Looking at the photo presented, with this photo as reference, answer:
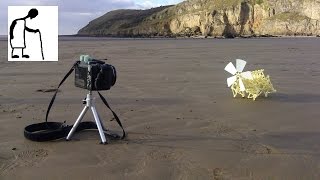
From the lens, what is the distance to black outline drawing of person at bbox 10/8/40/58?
7.05 metres

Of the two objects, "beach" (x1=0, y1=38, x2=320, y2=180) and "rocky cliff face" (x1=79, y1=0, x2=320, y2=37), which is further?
"rocky cliff face" (x1=79, y1=0, x2=320, y2=37)

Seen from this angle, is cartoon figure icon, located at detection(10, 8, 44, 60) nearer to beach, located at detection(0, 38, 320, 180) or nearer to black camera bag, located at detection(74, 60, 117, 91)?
beach, located at detection(0, 38, 320, 180)

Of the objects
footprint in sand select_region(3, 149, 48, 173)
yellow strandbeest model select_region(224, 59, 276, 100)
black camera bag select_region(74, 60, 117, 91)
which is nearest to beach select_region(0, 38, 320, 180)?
footprint in sand select_region(3, 149, 48, 173)

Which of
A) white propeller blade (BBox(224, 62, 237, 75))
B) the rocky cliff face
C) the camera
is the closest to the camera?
the camera

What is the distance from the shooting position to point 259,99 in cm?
959

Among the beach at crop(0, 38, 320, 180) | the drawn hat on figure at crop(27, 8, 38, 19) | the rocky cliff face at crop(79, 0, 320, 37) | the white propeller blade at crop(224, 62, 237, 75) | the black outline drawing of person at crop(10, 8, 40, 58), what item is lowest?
the beach at crop(0, 38, 320, 180)

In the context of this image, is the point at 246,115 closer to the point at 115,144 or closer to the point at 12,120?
the point at 115,144

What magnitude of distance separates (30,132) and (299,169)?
3.51m

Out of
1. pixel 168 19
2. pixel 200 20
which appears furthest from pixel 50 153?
pixel 168 19

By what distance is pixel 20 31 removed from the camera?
24.7 feet

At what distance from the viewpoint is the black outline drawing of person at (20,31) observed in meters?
7.05

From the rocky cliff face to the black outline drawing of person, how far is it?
106m

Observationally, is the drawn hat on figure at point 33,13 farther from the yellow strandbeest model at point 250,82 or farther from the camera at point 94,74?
the yellow strandbeest model at point 250,82

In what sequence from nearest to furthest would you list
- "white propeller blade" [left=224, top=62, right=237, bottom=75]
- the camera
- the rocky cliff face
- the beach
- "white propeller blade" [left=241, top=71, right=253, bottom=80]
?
the beach < the camera < "white propeller blade" [left=241, top=71, right=253, bottom=80] < "white propeller blade" [left=224, top=62, right=237, bottom=75] < the rocky cliff face
